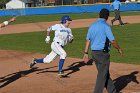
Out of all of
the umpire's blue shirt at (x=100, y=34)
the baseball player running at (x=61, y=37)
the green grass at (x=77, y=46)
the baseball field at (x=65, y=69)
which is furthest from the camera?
the green grass at (x=77, y=46)

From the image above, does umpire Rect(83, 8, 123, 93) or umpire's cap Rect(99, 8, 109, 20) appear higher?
umpire's cap Rect(99, 8, 109, 20)

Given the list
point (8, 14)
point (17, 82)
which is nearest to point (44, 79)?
point (17, 82)

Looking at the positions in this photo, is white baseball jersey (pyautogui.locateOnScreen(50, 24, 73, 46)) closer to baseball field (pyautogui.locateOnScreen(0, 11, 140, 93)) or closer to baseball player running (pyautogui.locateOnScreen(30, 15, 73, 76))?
baseball player running (pyautogui.locateOnScreen(30, 15, 73, 76))

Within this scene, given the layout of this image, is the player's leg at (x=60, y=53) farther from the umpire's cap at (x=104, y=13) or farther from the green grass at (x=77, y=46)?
the umpire's cap at (x=104, y=13)

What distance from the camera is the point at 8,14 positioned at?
49.8 metres

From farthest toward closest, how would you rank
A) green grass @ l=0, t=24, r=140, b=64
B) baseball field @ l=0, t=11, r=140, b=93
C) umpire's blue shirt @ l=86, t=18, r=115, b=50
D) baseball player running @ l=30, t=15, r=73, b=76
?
green grass @ l=0, t=24, r=140, b=64, baseball player running @ l=30, t=15, r=73, b=76, baseball field @ l=0, t=11, r=140, b=93, umpire's blue shirt @ l=86, t=18, r=115, b=50

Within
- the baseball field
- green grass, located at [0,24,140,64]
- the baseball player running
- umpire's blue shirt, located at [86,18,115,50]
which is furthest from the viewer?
green grass, located at [0,24,140,64]

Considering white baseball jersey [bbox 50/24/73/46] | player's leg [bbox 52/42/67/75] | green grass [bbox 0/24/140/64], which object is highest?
white baseball jersey [bbox 50/24/73/46]

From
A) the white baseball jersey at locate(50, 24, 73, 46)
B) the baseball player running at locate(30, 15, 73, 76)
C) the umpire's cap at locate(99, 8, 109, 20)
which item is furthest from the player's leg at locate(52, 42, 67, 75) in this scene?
the umpire's cap at locate(99, 8, 109, 20)

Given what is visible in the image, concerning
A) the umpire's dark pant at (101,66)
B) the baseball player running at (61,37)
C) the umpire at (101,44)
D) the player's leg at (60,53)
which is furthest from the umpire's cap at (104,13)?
the player's leg at (60,53)

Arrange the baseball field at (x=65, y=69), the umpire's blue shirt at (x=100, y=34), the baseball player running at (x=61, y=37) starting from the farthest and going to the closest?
the baseball player running at (x=61, y=37) → the baseball field at (x=65, y=69) → the umpire's blue shirt at (x=100, y=34)

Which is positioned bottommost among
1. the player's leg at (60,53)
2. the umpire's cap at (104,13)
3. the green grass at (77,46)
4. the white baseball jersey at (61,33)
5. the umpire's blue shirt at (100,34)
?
the green grass at (77,46)

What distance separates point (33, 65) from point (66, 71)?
1299 millimetres

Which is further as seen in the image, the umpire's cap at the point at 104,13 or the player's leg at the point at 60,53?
the player's leg at the point at 60,53
